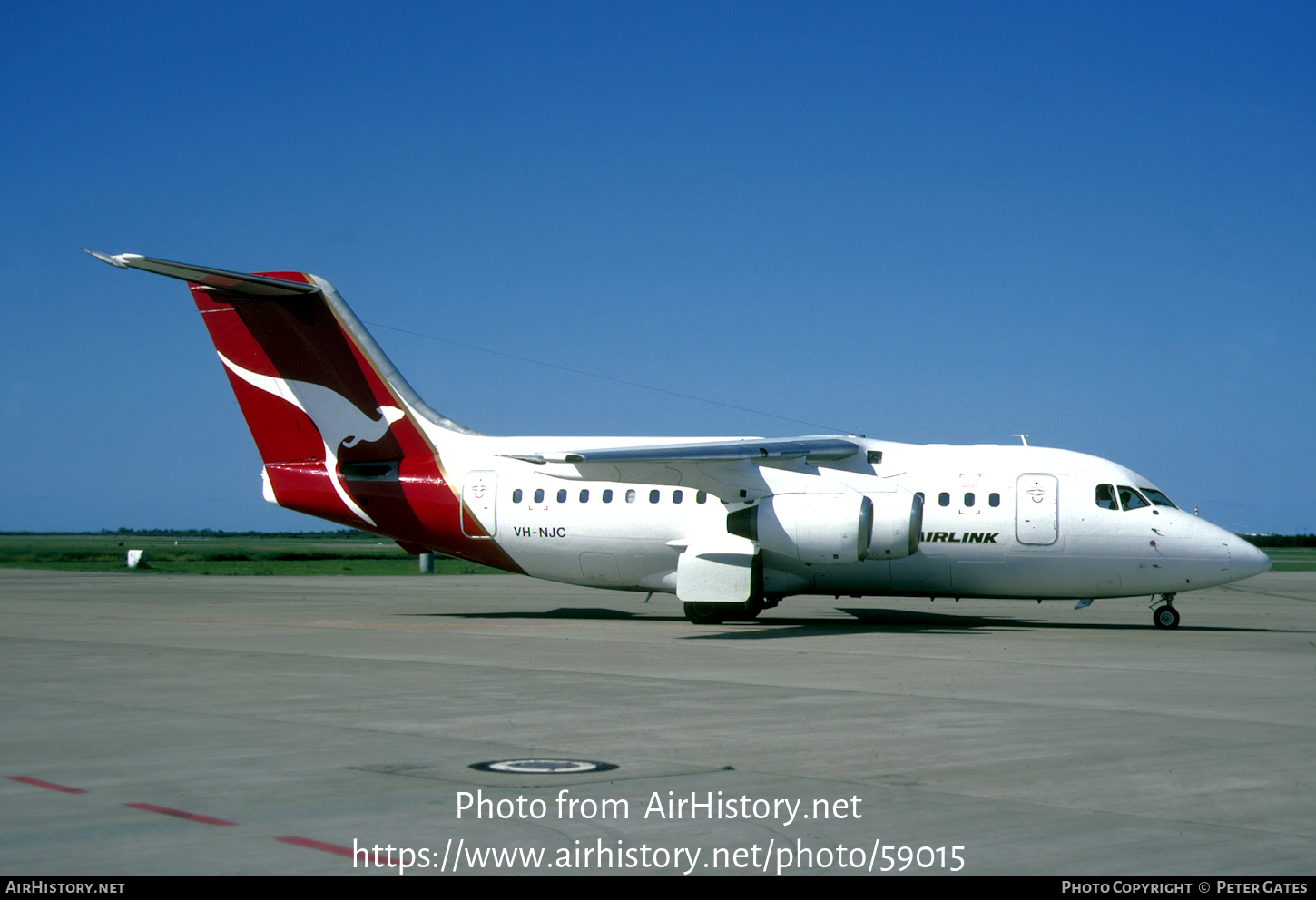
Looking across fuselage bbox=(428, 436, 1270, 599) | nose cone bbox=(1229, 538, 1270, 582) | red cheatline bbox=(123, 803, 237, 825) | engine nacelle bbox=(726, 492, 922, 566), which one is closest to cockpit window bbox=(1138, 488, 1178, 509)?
fuselage bbox=(428, 436, 1270, 599)

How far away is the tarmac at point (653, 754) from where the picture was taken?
655cm

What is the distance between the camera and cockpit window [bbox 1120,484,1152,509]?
22.8m

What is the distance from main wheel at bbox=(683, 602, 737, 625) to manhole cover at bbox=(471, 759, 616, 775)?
14.1m

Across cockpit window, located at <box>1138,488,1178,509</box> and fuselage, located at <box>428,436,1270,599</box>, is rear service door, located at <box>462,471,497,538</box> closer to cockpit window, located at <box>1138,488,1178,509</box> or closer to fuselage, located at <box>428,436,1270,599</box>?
fuselage, located at <box>428,436,1270,599</box>

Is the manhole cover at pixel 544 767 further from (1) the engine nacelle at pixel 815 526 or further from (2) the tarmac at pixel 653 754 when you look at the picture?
(1) the engine nacelle at pixel 815 526

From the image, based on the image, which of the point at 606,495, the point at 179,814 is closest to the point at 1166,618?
the point at 606,495

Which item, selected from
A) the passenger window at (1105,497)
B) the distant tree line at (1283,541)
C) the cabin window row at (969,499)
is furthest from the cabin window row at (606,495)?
the distant tree line at (1283,541)

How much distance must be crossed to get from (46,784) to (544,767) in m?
3.16

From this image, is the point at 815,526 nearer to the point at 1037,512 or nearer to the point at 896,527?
the point at 896,527

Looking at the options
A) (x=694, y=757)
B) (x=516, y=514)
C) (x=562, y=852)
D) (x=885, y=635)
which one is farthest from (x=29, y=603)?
(x=562, y=852)

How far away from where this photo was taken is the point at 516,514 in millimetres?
24906

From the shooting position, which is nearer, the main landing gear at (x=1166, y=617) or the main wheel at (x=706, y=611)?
the main wheel at (x=706, y=611)

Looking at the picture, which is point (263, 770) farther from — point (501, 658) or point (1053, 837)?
point (501, 658)

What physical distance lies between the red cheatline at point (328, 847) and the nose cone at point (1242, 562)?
63.7ft
